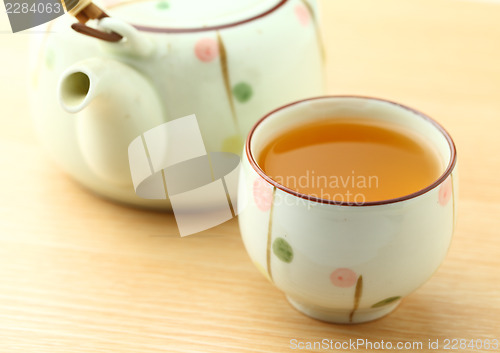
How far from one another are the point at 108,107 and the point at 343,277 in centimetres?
25

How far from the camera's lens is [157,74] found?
627mm

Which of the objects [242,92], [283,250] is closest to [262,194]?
[283,250]

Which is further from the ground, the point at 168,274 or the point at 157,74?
the point at 157,74

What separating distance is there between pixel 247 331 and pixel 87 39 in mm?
290

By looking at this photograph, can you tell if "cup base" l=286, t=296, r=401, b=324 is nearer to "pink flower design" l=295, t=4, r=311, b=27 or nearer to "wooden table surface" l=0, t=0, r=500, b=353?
"wooden table surface" l=0, t=0, r=500, b=353

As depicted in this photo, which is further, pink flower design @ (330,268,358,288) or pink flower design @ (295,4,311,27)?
pink flower design @ (295,4,311,27)

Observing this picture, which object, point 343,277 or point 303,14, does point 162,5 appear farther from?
point 343,277

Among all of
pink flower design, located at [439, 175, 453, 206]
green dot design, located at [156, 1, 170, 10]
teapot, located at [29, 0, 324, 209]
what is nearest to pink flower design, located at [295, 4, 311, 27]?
teapot, located at [29, 0, 324, 209]

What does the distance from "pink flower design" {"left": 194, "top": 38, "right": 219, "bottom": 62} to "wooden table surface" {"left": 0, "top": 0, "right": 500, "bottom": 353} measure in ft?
0.57

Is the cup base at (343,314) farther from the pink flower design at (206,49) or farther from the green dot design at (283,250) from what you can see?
the pink flower design at (206,49)

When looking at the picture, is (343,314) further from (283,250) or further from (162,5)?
(162,5)

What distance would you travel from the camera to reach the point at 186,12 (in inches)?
25.6

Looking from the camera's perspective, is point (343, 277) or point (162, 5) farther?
point (162, 5)

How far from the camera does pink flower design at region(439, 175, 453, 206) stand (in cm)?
51
